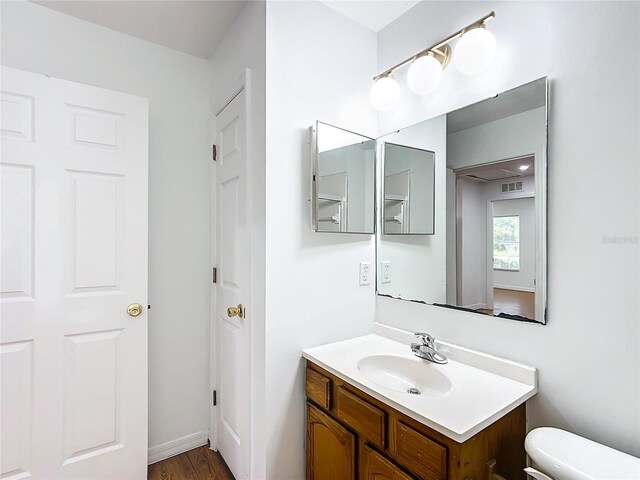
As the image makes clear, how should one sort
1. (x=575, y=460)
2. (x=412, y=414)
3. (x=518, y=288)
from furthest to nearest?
(x=518, y=288) → (x=412, y=414) → (x=575, y=460)

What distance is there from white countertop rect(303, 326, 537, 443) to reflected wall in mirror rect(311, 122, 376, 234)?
1.91ft

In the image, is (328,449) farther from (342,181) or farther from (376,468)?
(342,181)

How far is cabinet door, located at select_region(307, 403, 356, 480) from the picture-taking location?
1.23m

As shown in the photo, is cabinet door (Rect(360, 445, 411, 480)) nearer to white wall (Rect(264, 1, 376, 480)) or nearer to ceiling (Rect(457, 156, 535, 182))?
white wall (Rect(264, 1, 376, 480))

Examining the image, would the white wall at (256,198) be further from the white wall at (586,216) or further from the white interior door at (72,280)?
the white wall at (586,216)

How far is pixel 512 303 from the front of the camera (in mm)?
1229

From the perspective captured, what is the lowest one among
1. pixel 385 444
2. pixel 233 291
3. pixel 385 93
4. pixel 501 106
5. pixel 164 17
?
pixel 385 444

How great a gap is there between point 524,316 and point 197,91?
7.11ft

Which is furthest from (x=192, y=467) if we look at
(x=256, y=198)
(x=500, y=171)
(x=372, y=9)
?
(x=372, y=9)

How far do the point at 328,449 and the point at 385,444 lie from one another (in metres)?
0.36

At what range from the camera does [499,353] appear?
125cm

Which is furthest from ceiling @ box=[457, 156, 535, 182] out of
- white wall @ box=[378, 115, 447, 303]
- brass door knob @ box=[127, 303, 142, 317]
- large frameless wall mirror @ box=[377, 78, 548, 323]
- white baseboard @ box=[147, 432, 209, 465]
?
white baseboard @ box=[147, 432, 209, 465]

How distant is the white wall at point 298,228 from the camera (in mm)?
1417

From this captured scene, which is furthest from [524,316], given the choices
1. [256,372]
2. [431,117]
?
[256,372]
